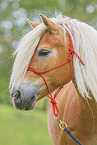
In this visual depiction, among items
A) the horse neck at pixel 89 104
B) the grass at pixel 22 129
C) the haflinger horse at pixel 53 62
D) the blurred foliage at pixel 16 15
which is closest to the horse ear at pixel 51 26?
the haflinger horse at pixel 53 62

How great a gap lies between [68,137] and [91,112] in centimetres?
46

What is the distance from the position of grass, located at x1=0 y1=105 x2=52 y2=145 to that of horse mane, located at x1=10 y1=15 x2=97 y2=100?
5.95 meters

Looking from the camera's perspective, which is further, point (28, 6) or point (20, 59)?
point (28, 6)

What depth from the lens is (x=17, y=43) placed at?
29.1ft

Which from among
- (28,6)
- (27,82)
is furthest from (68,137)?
(28,6)

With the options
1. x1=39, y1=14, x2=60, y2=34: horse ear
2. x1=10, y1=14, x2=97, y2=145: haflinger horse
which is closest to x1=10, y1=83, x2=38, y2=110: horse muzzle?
x1=10, y1=14, x2=97, y2=145: haflinger horse

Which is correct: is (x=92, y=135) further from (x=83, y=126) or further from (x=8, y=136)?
(x=8, y=136)

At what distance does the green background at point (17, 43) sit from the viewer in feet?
27.5

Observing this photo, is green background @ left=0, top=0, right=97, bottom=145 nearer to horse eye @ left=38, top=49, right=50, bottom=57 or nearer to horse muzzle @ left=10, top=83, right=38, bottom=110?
horse muzzle @ left=10, top=83, right=38, bottom=110

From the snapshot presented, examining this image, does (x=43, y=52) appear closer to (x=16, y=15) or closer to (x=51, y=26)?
(x=51, y=26)

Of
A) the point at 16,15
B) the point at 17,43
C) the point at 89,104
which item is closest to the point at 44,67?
the point at 89,104

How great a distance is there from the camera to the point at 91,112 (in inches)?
92.4

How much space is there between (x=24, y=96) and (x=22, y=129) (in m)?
7.38

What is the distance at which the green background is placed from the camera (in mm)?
8367
